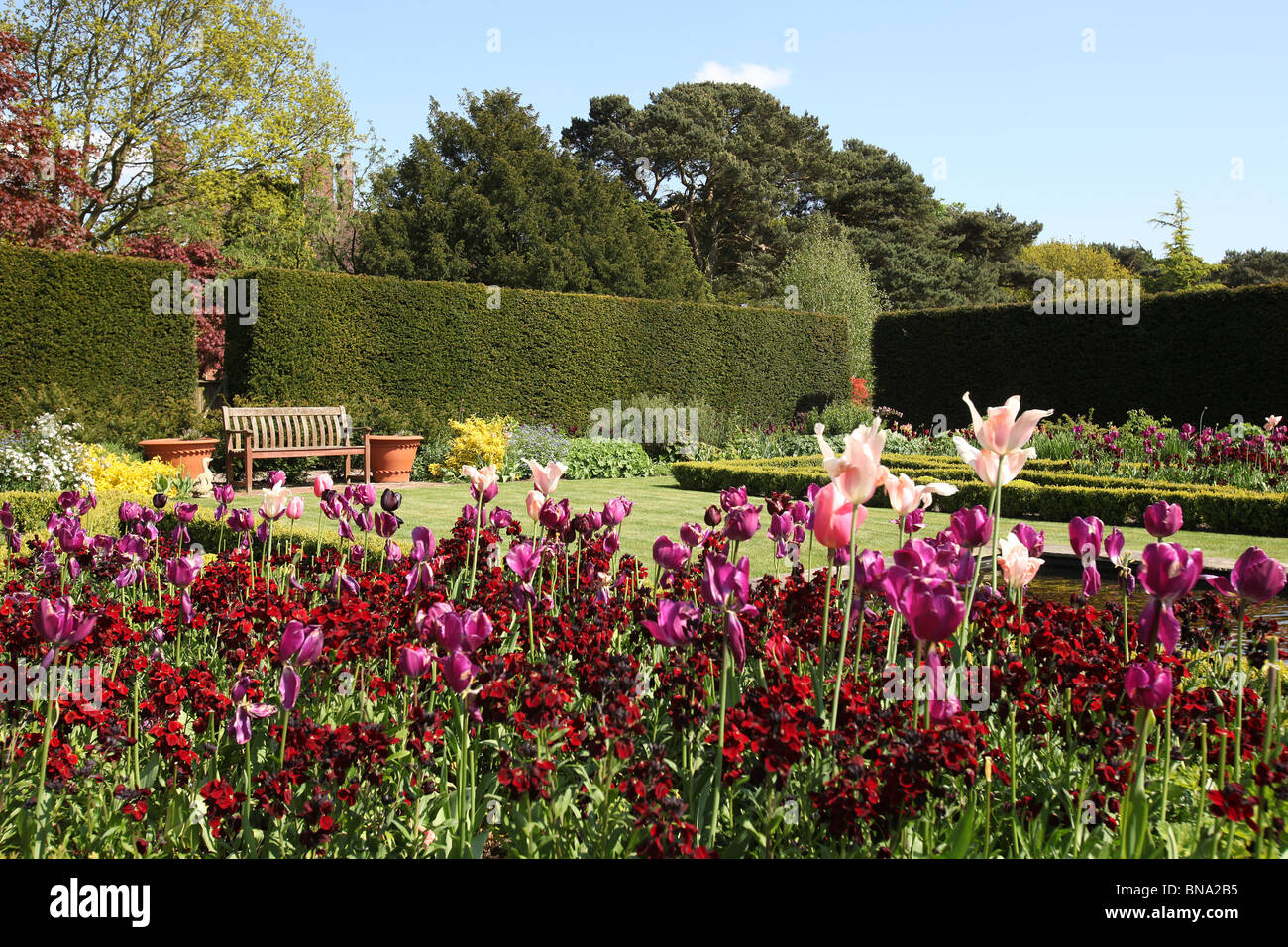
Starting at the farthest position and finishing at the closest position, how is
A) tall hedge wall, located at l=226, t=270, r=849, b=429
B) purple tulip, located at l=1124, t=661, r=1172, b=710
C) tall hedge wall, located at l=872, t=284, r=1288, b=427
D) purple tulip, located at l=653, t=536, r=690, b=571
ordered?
tall hedge wall, located at l=872, t=284, r=1288, b=427 → tall hedge wall, located at l=226, t=270, r=849, b=429 → purple tulip, located at l=653, t=536, r=690, b=571 → purple tulip, located at l=1124, t=661, r=1172, b=710

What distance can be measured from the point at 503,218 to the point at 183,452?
51.0ft

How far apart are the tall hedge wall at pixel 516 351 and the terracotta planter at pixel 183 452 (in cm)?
193

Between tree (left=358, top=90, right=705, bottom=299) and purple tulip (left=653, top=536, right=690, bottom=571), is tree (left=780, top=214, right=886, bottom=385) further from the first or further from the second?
purple tulip (left=653, top=536, right=690, bottom=571)

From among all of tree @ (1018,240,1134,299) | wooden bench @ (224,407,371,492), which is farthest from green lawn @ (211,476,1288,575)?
tree @ (1018,240,1134,299)

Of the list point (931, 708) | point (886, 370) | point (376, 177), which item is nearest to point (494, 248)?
point (376, 177)

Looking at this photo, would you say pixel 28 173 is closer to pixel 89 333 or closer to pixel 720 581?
pixel 89 333

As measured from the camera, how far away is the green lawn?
6852 millimetres

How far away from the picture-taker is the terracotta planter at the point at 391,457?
1216cm

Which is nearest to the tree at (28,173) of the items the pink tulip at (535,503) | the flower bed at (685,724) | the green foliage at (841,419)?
the green foliage at (841,419)

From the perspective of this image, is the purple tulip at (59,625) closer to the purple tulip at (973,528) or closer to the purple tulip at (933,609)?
the purple tulip at (933,609)

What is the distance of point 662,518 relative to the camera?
28.0ft

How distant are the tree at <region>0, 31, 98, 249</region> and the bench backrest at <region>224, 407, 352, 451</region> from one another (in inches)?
380
